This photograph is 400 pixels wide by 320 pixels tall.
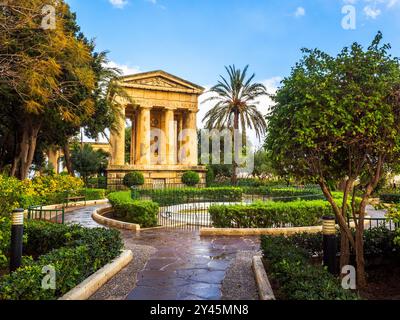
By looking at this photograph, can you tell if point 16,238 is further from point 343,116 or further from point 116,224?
point 116,224

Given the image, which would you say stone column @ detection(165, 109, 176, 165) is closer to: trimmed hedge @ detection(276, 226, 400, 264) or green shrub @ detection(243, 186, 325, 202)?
green shrub @ detection(243, 186, 325, 202)

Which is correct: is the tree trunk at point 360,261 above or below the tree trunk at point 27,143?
below

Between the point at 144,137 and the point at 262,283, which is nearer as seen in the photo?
the point at 262,283

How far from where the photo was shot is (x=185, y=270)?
717 centimetres

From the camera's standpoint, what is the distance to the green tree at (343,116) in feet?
17.2

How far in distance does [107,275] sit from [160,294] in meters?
1.26

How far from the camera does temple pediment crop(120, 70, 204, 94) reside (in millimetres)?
37625

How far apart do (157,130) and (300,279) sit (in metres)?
39.0

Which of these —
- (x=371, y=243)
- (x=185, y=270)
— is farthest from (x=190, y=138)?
(x=371, y=243)

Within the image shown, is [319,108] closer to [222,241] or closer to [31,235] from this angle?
[222,241]

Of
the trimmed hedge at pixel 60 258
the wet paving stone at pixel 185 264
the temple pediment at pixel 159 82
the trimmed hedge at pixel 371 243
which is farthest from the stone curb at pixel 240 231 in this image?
the temple pediment at pixel 159 82

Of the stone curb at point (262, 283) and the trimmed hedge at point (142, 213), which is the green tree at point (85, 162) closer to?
the trimmed hedge at point (142, 213)

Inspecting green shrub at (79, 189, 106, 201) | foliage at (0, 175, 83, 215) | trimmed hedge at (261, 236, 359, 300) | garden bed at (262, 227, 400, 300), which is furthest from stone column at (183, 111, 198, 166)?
trimmed hedge at (261, 236, 359, 300)

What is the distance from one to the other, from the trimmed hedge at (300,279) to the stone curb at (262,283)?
0.59ft
